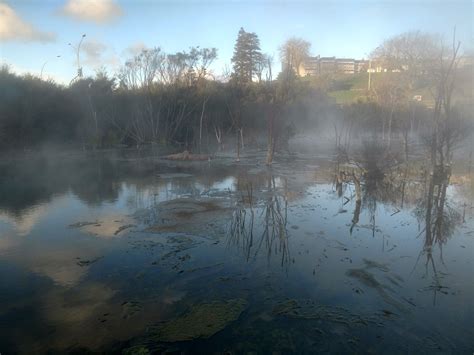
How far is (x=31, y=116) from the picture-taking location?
18609mm

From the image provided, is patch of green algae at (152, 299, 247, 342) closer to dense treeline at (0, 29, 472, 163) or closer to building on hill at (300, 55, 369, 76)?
dense treeline at (0, 29, 472, 163)

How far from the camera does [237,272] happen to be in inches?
188

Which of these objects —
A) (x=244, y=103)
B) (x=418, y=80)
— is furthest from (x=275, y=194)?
(x=418, y=80)

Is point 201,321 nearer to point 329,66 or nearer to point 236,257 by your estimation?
point 236,257

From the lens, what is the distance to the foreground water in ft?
11.3

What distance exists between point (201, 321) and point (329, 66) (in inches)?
2425

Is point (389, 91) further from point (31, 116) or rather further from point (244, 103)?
point (31, 116)

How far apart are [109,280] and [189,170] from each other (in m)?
9.72

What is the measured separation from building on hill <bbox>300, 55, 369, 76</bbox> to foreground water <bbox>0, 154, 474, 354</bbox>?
140 feet

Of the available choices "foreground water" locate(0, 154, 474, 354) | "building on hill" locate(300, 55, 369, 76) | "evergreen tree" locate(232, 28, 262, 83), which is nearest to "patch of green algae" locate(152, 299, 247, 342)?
"foreground water" locate(0, 154, 474, 354)

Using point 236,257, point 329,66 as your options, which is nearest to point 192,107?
point 236,257

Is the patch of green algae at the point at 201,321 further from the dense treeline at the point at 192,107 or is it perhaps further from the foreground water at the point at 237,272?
the dense treeline at the point at 192,107

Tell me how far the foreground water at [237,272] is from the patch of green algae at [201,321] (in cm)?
2

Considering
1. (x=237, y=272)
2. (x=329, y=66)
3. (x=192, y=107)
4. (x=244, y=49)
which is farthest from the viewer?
(x=329, y=66)
